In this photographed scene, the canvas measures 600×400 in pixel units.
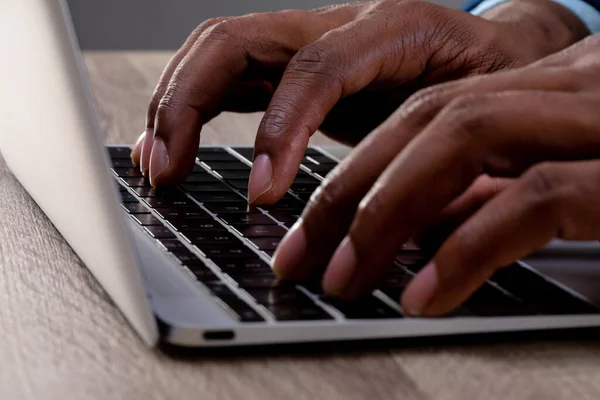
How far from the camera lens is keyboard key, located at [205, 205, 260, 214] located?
591mm

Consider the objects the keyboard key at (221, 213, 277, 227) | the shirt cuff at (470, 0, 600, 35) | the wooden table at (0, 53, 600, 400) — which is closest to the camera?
the wooden table at (0, 53, 600, 400)

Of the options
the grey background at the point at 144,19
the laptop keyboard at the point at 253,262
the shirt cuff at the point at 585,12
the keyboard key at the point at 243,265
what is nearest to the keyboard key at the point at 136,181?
the laptop keyboard at the point at 253,262

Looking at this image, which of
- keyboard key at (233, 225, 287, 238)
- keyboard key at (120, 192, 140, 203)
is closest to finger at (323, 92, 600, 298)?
keyboard key at (233, 225, 287, 238)

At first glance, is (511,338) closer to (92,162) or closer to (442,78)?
(92,162)

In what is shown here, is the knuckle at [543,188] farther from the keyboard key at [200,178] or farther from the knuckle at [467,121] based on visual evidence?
the keyboard key at [200,178]

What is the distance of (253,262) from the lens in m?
0.47

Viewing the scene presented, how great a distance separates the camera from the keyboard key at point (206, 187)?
0.65 m

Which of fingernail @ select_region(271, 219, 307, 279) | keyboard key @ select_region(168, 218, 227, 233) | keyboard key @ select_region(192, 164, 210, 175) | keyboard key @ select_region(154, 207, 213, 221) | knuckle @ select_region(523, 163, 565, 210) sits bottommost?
keyboard key @ select_region(192, 164, 210, 175)

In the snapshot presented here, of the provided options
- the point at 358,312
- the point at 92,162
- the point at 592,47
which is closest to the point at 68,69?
the point at 92,162

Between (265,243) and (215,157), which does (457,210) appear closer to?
(265,243)

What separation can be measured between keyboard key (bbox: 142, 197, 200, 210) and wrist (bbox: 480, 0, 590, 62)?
390mm

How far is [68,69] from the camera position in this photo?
15.8 inches

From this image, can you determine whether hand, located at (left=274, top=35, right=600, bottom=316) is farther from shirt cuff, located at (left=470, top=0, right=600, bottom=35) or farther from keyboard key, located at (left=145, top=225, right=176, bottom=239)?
shirt cuff, located at (left=470, top=0, right=600, bottom=35)

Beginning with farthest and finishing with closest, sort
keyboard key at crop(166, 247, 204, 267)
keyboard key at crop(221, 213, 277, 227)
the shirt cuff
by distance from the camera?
the shirt cuff
keyboard key at crop(221, 213, 277, 227)
keyboard key at crop(166, 247, 204, 267)
